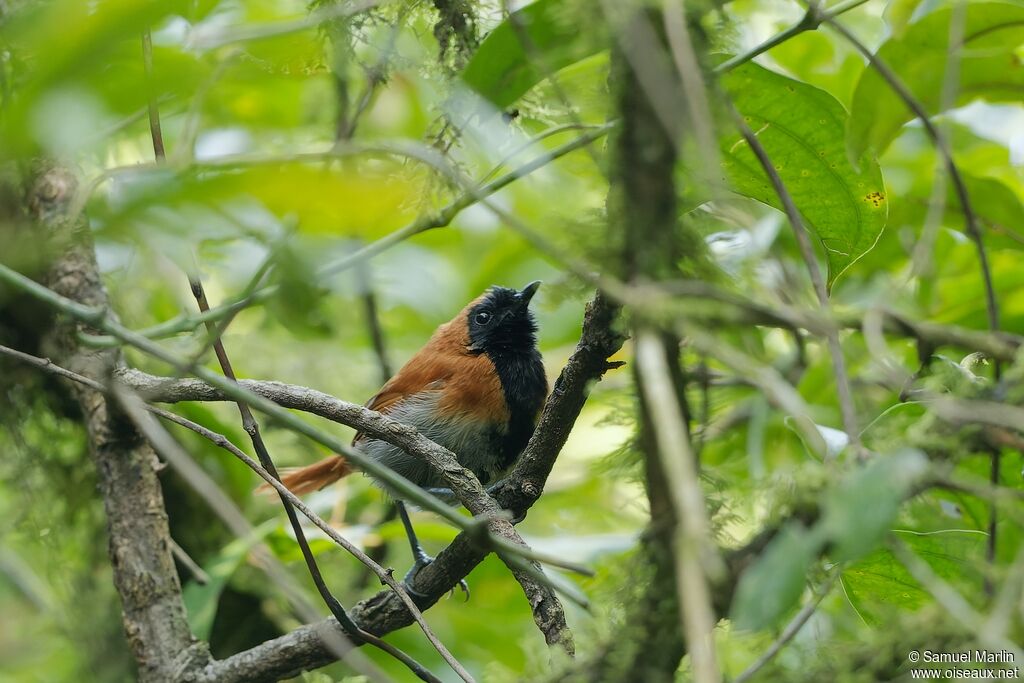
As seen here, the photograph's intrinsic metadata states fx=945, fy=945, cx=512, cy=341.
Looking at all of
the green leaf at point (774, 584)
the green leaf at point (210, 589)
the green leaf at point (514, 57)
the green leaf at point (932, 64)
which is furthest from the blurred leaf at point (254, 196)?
the green leaf at point (210, 589)

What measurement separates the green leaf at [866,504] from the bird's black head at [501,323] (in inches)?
120

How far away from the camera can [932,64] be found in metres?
2.64

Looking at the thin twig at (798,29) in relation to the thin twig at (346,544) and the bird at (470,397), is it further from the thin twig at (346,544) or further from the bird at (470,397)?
the bird at (470,397)

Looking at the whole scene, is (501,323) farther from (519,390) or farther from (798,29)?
(798,29)

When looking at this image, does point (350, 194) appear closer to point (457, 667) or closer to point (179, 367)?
point (179, 367)

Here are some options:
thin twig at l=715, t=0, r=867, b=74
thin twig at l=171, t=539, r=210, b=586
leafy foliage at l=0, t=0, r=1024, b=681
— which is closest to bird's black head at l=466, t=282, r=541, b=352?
leafy foliage at l=0, t=0, r=1024, b=681

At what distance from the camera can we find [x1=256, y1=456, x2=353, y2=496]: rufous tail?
4.05 meters

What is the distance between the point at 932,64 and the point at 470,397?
1996 mm

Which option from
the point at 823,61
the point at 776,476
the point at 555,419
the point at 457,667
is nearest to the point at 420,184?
the point at 555,419

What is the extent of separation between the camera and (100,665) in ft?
10.7

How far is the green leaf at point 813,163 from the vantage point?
7.20 ft

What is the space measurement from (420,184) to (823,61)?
2469 millimetres

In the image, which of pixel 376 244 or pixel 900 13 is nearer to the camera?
pixel 376 244

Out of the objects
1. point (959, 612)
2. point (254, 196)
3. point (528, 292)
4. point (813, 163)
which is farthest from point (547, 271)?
point (254, 196)
